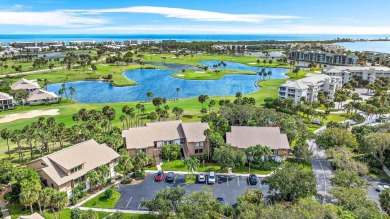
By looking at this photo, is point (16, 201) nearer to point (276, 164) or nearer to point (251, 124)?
point (276, 164)

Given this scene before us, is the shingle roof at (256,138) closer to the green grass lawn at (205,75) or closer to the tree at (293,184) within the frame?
the tree at (293,184)

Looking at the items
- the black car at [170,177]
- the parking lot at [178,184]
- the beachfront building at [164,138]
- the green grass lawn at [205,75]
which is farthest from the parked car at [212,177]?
the green grass lawn at [205,75]

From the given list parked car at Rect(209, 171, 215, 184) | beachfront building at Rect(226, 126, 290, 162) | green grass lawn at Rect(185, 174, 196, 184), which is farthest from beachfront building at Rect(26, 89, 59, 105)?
parked car at Rect(209, 171, 215, 184)

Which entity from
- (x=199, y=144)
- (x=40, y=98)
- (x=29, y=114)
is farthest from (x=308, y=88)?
(x=40, y=98)

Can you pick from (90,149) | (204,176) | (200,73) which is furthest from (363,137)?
(200,73)

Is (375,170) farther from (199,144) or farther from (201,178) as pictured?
(199,144)
